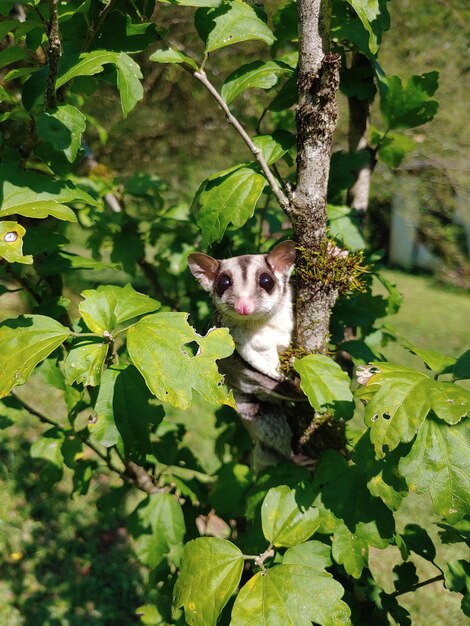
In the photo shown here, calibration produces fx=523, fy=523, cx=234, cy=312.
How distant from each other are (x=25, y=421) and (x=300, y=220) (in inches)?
190

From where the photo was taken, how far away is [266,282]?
1925 mm

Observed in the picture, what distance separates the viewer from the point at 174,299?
9.39 feet

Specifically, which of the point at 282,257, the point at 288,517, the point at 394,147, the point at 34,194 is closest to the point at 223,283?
the point at 282,257

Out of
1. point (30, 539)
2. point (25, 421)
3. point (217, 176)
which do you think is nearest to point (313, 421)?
point (217, 176)

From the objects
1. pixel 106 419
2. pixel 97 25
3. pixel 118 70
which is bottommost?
pixel 106 419

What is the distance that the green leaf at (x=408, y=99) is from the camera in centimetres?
197

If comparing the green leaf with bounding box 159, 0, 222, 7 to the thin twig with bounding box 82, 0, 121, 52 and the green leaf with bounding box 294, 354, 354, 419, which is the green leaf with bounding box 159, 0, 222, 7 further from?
the green leaf with bounding box 294, 354, 354, 419

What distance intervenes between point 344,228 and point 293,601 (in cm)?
126

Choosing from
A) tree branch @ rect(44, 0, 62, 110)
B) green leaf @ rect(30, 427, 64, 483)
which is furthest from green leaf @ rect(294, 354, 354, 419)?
green leaf @ rect(30, 427, 64, 483)

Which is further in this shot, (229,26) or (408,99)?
(408,99)

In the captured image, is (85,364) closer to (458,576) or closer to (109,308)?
(109,308)

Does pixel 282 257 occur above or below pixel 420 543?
above

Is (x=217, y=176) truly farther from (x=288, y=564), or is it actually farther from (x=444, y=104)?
(x=444, y=104)

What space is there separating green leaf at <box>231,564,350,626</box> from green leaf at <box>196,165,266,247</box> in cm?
101
